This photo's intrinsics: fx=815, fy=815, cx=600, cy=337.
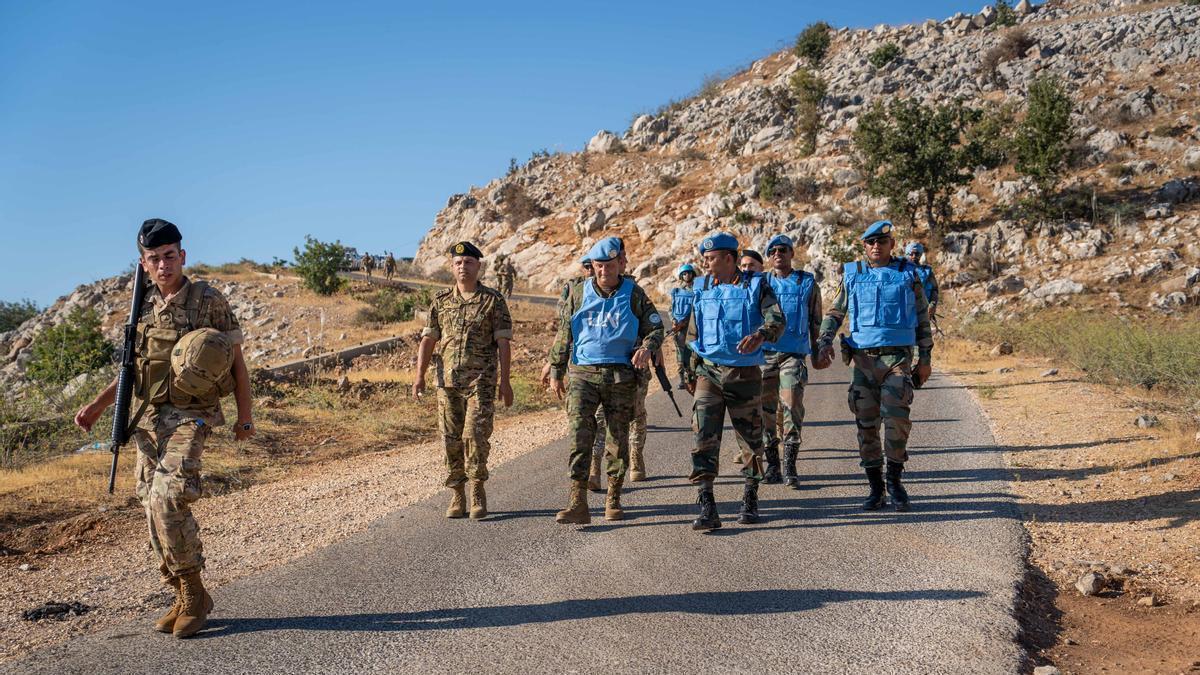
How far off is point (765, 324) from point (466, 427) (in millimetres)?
2513

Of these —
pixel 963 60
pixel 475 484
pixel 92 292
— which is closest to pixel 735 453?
pixel 475 484

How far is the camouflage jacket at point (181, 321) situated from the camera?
14.5ft

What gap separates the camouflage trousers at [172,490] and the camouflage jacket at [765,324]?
11.7 feet

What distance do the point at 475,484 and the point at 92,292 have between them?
4599 centimetres

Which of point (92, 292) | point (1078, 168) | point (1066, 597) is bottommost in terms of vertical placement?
point (1066, 597)

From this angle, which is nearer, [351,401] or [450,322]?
[450,322]

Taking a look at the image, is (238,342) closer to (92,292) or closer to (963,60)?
(92,292)

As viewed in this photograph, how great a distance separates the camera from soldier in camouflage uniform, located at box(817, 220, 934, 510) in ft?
21.5

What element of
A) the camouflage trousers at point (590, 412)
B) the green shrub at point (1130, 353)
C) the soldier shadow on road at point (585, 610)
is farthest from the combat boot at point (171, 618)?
the green shrub at point (1130, 353)

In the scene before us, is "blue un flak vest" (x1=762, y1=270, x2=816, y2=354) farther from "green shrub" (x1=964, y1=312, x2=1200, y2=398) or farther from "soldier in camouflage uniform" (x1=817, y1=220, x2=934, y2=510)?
"green shrub" (x1=964, y1=312, x2=1200, y2=398)

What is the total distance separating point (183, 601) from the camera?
430 cm

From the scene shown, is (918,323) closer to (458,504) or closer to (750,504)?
(750,504)

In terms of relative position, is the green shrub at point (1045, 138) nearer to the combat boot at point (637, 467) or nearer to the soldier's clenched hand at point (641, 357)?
the combat boot at point (637, 467)

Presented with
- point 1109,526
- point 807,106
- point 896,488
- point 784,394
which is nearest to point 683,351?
point 784,394
